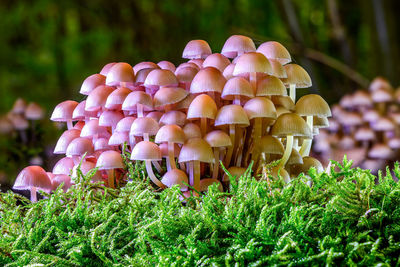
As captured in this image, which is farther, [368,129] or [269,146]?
[368,129]

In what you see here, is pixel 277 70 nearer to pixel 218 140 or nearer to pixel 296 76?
pixel 296 76

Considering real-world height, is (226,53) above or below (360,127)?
above

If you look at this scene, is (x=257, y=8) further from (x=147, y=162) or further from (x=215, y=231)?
(x=215, y=231)

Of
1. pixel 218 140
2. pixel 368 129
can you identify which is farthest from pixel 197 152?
pixel 368 129

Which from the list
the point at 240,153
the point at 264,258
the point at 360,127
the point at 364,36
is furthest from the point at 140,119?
the point at 364,36

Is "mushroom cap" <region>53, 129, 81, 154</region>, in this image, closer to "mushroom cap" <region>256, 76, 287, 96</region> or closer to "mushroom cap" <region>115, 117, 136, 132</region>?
"mushroom cap" <region>115, 117, 136, 132</region>

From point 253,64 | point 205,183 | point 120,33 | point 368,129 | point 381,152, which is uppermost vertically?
point 120,33

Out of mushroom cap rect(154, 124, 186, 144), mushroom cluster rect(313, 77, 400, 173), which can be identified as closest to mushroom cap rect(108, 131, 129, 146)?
mushroom cap rect(154, 124, 186, 144)
